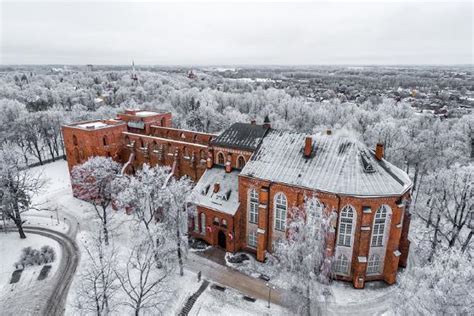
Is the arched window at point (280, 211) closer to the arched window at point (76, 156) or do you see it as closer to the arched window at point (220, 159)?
the arched window at point (220, 159)

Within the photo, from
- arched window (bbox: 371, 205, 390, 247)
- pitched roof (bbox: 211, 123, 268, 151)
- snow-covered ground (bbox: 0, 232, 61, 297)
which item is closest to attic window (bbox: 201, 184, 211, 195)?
pitched roof (bbox: 211, 123, 268, 151)

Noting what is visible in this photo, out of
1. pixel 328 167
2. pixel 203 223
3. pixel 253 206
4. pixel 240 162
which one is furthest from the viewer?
pixel 240 162

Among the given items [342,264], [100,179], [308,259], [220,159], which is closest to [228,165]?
[220,159]

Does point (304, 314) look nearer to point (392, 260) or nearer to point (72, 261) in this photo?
point (392, 260)

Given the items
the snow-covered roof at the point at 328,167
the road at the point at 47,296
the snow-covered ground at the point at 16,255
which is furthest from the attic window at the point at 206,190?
the snow-covered ground at the point at 16,255

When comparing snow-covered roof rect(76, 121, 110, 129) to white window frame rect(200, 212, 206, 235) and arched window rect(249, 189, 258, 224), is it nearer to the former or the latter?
white window frame rect(200, 212, 206, 235)

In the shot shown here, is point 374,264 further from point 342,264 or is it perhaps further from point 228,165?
point 228,165
